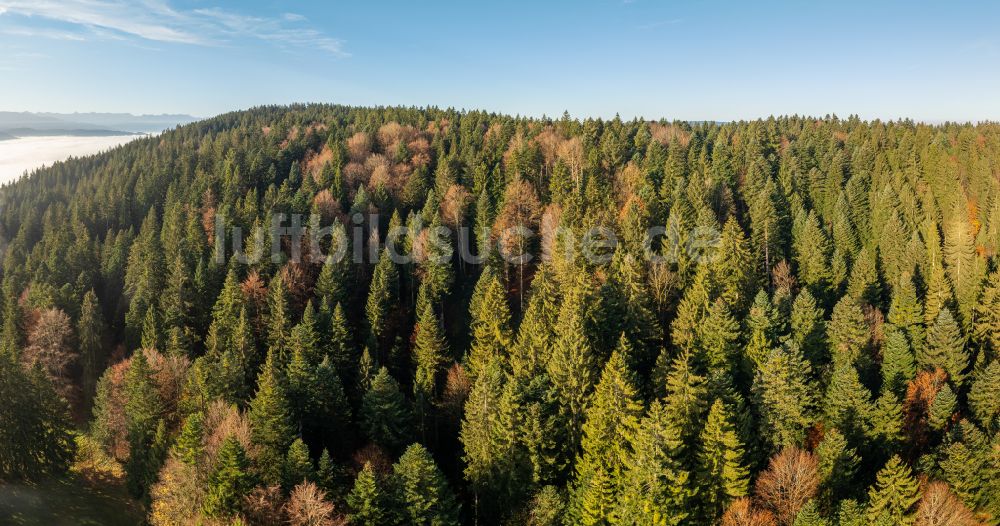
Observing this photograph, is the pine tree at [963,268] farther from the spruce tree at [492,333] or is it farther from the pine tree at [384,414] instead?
the pine tree at [384,414]

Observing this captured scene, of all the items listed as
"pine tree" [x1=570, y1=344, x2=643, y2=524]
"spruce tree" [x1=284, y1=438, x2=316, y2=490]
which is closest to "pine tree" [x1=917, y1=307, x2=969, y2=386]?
"pine tree" [x1=570, y1=344, x2=643, y2=524]

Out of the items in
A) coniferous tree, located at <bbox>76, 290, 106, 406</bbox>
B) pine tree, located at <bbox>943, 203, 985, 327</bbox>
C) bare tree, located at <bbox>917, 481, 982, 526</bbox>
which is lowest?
coniferous tree, located at <bbox>76, 290, 106, 406</bbox>

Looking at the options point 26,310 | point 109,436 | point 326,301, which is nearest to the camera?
point 109,436

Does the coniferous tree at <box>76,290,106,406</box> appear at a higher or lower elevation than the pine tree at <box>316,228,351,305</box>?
lower

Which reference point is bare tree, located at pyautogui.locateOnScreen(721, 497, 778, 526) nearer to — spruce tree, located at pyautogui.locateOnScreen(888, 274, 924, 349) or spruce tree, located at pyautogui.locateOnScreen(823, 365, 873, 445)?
spruce tree, located at pyautogui.locateOnScreen(823, 365, 873, 445)

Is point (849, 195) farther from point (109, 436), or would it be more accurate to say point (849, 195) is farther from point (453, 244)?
point (109, 436)

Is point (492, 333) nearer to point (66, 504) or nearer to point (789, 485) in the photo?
point (789, 485)

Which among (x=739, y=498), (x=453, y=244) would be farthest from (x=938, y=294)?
(x=453, y=244)
